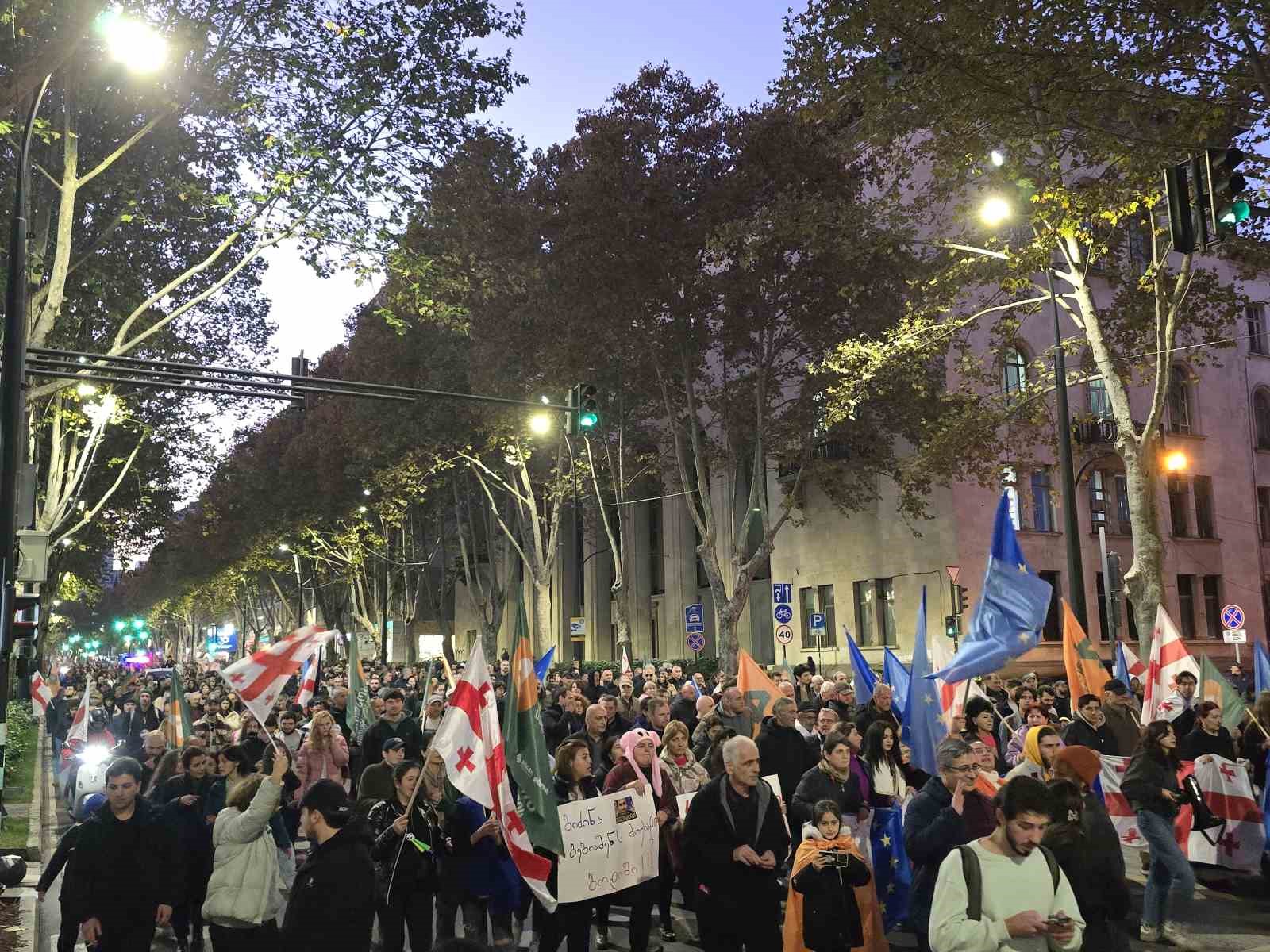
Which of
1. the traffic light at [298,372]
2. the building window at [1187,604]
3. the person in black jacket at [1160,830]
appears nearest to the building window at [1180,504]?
the building window at [1187,604]

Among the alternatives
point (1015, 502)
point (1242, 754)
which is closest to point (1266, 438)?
point (1015, 502)

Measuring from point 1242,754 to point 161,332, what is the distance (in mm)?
19798

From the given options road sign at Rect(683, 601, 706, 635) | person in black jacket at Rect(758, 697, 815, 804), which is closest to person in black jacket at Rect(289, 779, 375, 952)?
person in black jacket at Rect(758, 697, 815, 804)

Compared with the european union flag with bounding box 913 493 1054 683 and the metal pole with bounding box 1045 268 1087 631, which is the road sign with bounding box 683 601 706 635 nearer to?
the metal pole with bounding box 1045 268 1087 631

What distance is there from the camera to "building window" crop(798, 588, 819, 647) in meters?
40.6

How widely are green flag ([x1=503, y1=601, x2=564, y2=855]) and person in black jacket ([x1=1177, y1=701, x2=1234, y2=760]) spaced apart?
20.7ft

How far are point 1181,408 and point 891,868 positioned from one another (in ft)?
117

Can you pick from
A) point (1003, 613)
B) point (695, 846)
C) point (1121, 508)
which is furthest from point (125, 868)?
point (1121, 508)

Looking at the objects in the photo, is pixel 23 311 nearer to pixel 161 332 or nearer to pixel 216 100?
pixel 216 100

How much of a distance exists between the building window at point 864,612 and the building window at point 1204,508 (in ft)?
37.5

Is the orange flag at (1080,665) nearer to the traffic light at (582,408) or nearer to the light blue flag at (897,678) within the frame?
the light blue flag at (897,678)

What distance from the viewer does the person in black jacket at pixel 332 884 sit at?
5.17 metres

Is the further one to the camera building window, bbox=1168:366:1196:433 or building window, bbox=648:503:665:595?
building window, bbox=648:503:665:595

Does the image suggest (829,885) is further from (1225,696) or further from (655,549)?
(655,549)
